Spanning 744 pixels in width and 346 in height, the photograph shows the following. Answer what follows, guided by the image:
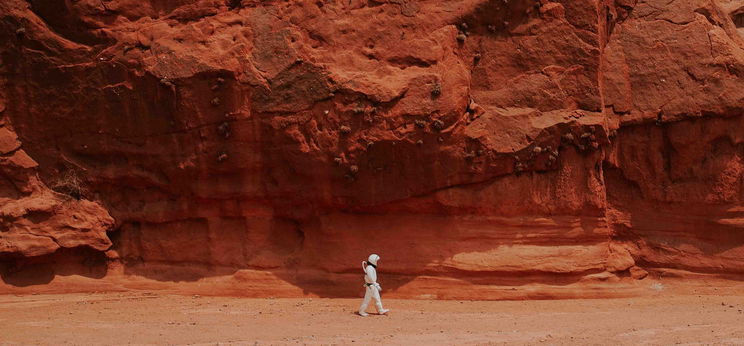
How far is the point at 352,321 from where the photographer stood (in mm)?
11062

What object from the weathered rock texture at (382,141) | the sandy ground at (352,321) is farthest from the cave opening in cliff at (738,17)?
the sandy ground at (352,321)

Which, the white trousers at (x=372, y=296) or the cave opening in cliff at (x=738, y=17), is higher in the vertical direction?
the cave opening in cliff at (x=738, y=17)

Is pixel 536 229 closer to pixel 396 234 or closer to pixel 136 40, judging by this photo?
pixel 396 234

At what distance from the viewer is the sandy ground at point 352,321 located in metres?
10.1

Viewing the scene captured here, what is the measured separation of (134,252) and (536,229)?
5.52 metres

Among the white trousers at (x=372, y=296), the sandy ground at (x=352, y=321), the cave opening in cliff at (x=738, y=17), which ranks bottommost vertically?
the sandy ground at (x=352, y=321)

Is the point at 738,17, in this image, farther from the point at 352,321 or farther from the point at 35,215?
the point at 35,215

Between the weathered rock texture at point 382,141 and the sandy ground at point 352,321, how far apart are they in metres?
0.65

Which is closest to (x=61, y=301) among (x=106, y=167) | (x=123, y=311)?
(x=123, y=311)

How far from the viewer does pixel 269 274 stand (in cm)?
1298

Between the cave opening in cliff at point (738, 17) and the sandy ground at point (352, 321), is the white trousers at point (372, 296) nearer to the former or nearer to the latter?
the sandy ground at point (352, 321)

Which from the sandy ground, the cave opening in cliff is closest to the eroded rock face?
the sandy ground

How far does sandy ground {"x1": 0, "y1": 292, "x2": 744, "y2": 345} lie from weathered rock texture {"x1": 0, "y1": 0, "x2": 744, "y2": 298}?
0.65 meters

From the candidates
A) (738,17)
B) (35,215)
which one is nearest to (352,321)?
(35,215)
